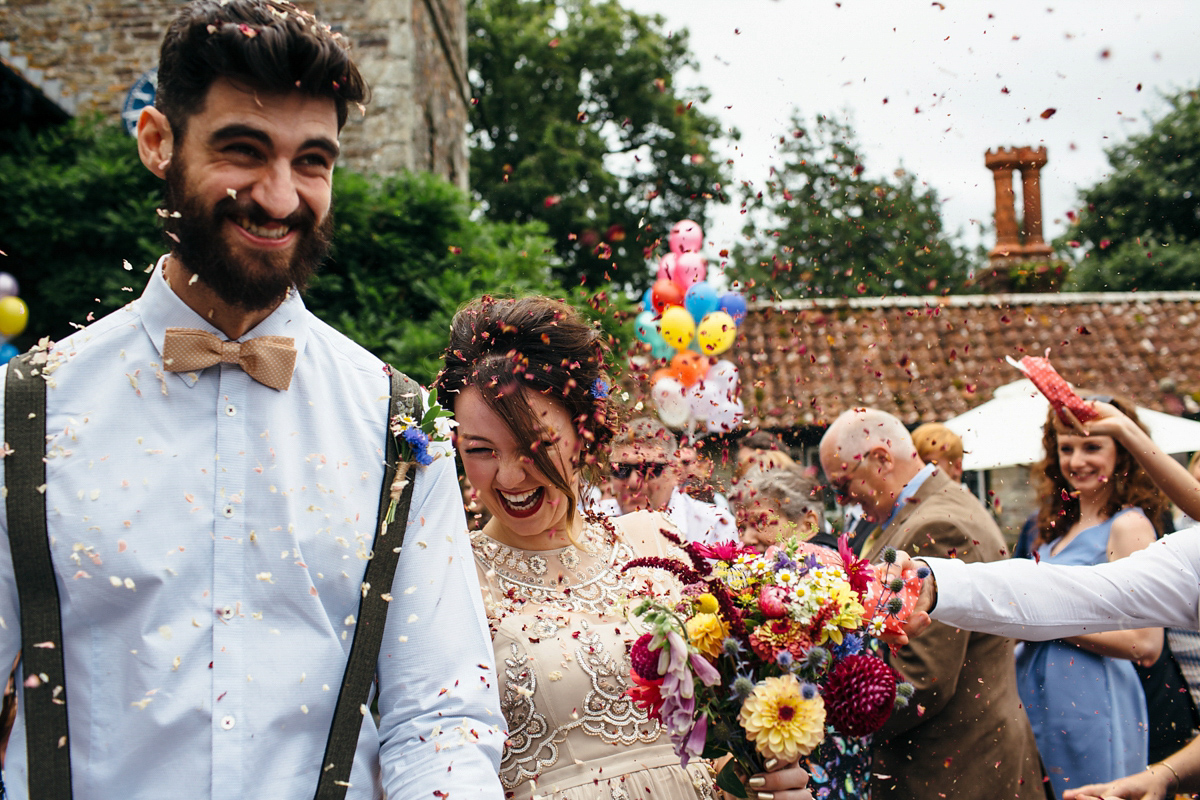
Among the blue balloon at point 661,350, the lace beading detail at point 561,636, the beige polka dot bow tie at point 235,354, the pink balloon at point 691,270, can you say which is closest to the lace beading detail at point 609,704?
the lace beading detail at point 561,636

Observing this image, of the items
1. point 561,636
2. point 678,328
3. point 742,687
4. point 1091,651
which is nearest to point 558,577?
point 561,636

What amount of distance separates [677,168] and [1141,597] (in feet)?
68.8

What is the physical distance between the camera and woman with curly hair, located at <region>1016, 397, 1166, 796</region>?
3553 mm

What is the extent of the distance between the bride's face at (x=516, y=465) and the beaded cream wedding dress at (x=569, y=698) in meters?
0.11

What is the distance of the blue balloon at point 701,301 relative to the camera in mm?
7066

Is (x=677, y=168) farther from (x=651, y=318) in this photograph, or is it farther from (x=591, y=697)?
(x=591, y=697)

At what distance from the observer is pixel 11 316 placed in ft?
22.2

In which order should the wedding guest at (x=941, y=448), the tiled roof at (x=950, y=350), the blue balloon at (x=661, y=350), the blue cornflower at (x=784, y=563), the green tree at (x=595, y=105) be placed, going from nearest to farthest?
the blue cornflower at (x=784, y=563), the wedding guest at (x=941, y=448), the blue balloon at (x=661, y=350), the tiled roof at (x=950, y=350), the green tree at (x=595, y=105)

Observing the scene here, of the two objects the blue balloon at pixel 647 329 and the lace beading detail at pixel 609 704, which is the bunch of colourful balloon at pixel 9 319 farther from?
the lace beading detail at pixel 609 704

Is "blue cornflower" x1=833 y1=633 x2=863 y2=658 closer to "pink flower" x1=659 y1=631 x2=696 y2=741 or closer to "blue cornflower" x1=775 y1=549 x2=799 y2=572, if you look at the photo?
"blue cornflower" x1=775 y1=549 x2=799 y2=572

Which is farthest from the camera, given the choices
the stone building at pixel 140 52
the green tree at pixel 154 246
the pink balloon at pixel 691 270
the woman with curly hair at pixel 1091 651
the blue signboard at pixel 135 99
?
the stone building at pixel 140 52

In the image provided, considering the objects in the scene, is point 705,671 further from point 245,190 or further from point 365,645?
point 245,190

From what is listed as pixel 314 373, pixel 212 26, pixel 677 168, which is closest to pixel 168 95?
pixel 212 26

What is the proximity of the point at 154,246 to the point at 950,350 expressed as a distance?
1199 centimetres
